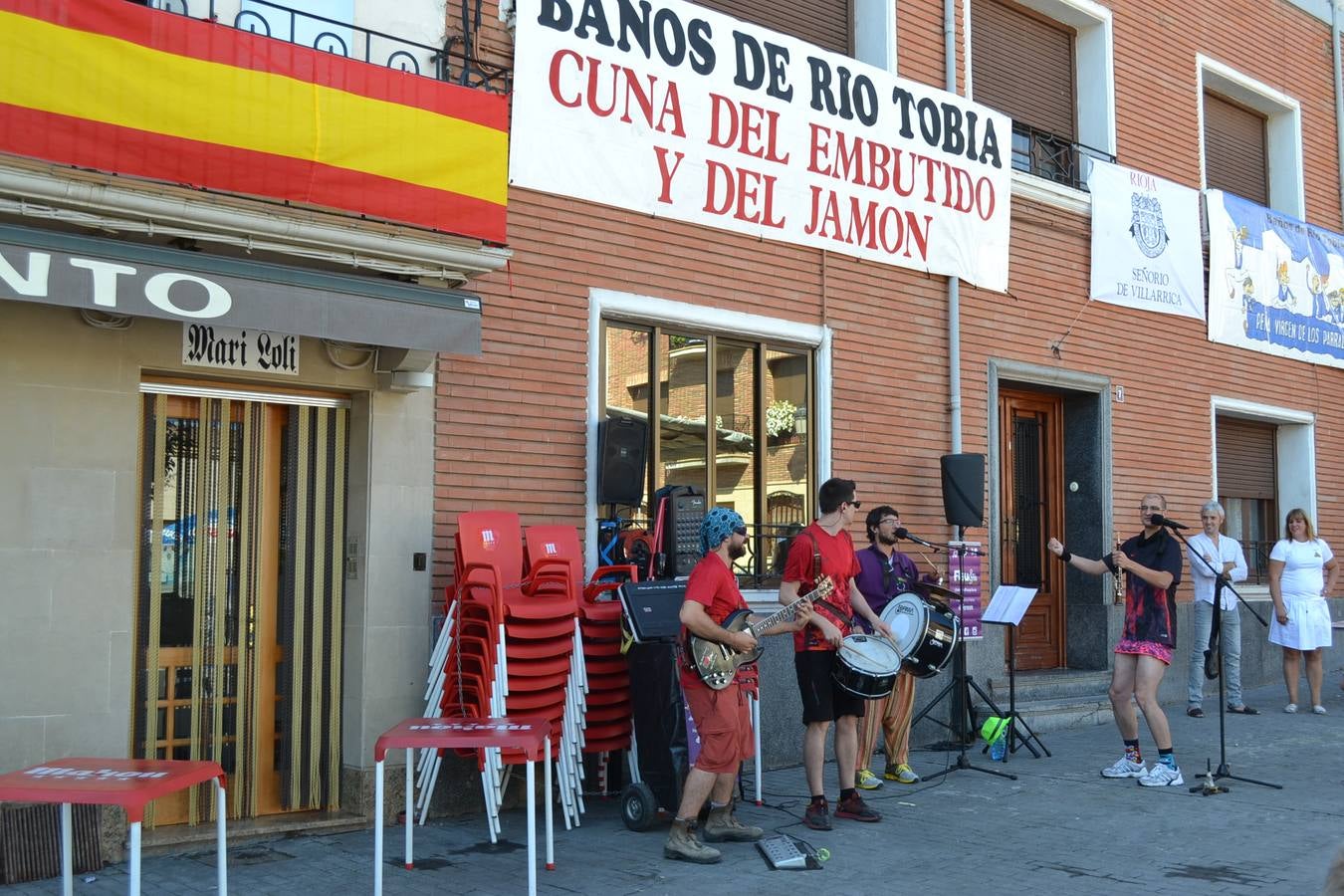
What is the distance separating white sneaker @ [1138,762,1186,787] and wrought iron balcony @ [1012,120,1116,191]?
642cm

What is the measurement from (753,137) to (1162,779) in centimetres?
558

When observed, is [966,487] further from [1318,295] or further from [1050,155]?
[1318,295]

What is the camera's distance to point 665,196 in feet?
30.9

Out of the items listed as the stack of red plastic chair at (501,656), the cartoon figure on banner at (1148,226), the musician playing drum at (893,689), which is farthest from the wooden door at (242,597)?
the cartoon figure on banner at (1148,226)

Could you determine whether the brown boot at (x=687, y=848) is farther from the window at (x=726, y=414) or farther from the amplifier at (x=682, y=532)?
the window at (x=726, y=414)

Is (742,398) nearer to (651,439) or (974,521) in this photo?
(651,439)

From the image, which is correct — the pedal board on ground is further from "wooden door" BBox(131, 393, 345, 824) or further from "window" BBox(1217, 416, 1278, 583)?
"window" BBox(1217, 416, 1278, 583)

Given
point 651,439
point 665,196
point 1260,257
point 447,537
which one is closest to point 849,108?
point 665,196

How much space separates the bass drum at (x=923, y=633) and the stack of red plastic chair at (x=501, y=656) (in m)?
2.18

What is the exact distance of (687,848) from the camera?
668 centimetres

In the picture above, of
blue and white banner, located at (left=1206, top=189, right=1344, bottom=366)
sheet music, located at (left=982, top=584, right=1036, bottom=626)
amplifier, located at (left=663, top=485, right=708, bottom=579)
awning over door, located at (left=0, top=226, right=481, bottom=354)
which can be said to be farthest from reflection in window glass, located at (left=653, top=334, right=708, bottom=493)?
blue and white banner, located at (left=1206, top=189, right=1344, bottom=366)

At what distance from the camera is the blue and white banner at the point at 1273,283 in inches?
570

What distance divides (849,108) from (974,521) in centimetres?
361

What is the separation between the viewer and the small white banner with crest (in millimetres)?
13086
